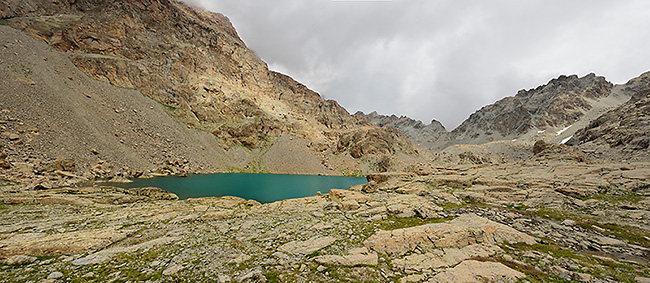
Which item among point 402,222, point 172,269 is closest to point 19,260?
point 172,269

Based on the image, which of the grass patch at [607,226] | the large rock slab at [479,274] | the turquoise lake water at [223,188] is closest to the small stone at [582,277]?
the large rock slab at [479,274]

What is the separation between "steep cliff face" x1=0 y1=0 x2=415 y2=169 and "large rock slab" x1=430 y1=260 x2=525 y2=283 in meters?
84.5

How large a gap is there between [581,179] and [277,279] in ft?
91.8

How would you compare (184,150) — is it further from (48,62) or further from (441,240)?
(441,240)

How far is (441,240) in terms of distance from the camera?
299 inches

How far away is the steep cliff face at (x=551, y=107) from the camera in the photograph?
136875 millimetres

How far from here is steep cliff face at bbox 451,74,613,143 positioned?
13688cm

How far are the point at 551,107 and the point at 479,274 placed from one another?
21696 cm

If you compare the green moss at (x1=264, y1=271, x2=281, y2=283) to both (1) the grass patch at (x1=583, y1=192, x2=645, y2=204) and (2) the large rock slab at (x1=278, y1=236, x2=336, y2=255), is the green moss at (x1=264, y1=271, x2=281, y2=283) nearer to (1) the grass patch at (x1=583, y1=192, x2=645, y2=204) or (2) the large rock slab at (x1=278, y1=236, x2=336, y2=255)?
(2) the large rock slab at (x1=278, y1=236, x2=336, y2=255)

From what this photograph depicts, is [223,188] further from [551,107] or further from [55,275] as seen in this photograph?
[551,107]

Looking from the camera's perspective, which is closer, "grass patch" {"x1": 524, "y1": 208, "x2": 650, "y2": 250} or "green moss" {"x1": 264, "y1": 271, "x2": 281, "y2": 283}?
"green moss" {"x1": 264, "y1": 271, "x2": 281, "y2": 283}

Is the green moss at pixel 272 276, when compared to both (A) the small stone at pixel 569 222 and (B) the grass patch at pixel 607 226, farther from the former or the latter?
(A) the small stone at pixel 569 222

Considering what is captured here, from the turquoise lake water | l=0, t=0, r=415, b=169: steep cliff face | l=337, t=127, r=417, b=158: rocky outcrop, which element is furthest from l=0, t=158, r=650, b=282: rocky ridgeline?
l=337, t=127, r=417, b=158: rocky outcrop

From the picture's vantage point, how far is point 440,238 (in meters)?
7.71
